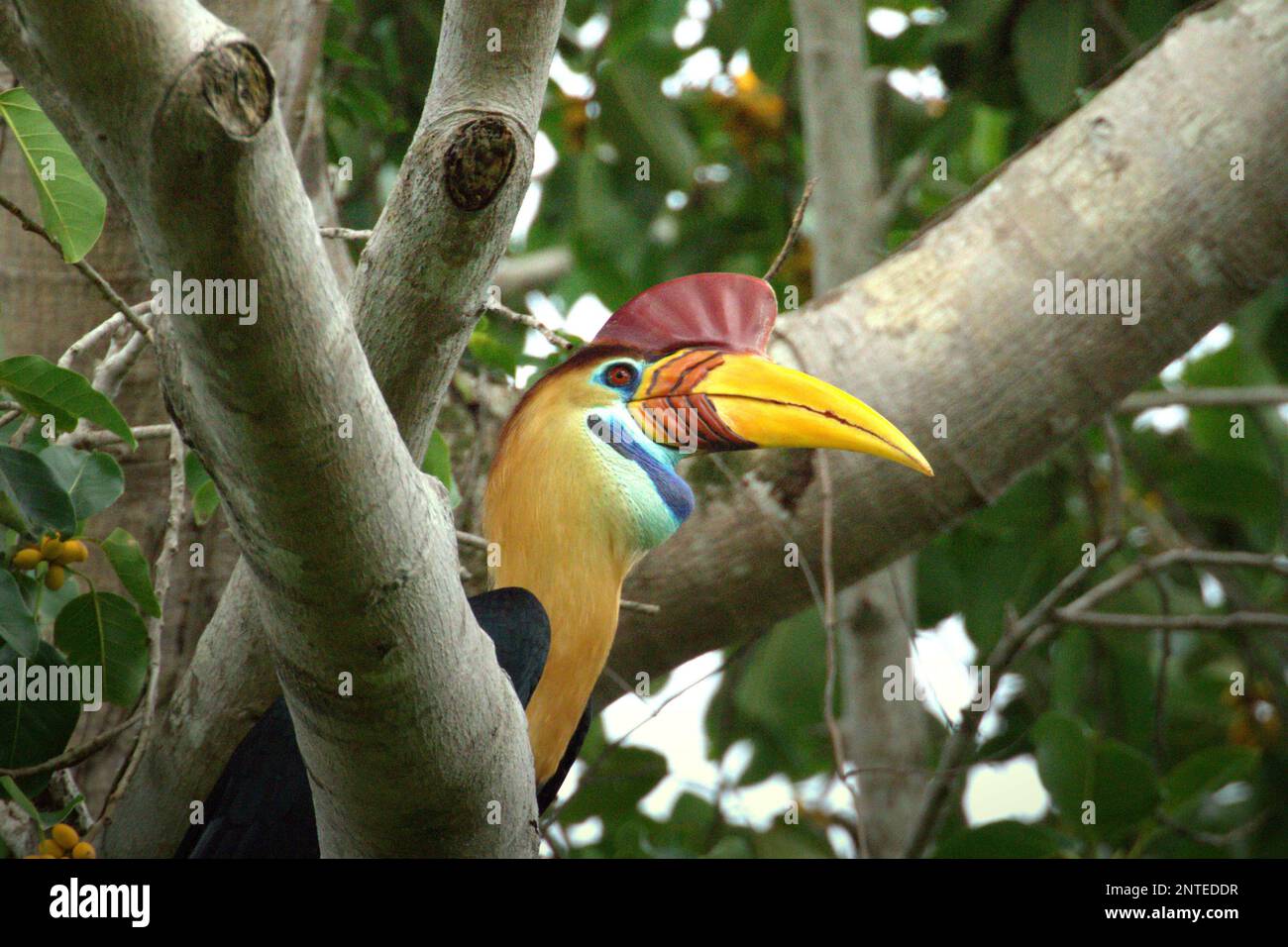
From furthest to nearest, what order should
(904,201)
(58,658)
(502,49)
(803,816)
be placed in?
1. (904,201)
2. (803,816)
3. (58,658)
4. (502,49)

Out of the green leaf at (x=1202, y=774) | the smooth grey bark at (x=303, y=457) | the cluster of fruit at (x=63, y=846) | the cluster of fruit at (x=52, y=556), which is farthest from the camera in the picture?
the green leaf at (x=1202, y=774)

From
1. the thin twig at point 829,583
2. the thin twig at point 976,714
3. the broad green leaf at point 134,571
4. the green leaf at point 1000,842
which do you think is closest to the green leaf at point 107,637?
the broad green leaf at point 134,571

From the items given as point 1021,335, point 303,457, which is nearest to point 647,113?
point 1021,335

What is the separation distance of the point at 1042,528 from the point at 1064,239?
1478 millimetres

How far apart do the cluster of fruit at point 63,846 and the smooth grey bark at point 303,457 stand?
16.9 inches

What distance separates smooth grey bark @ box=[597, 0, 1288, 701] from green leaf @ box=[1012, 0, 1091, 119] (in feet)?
2.12

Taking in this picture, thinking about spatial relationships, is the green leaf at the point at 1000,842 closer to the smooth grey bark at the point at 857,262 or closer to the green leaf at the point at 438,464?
the smooth grey bark at the point at 857,262

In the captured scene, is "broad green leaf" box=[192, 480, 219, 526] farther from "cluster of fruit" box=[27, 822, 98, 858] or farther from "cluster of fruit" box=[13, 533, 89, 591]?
"cluster of fruit" box=[27, 822, 98, 858]

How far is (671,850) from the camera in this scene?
3018 millimetres

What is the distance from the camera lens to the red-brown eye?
172 cm

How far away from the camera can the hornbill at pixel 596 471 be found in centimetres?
164

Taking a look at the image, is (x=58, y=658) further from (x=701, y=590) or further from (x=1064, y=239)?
(x=1064, y=239)

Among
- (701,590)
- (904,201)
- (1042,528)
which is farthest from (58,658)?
(904,201)

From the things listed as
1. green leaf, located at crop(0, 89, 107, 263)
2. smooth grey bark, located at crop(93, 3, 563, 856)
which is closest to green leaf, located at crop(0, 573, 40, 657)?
green leaf, located at crop(0, 89, 107, 263)
